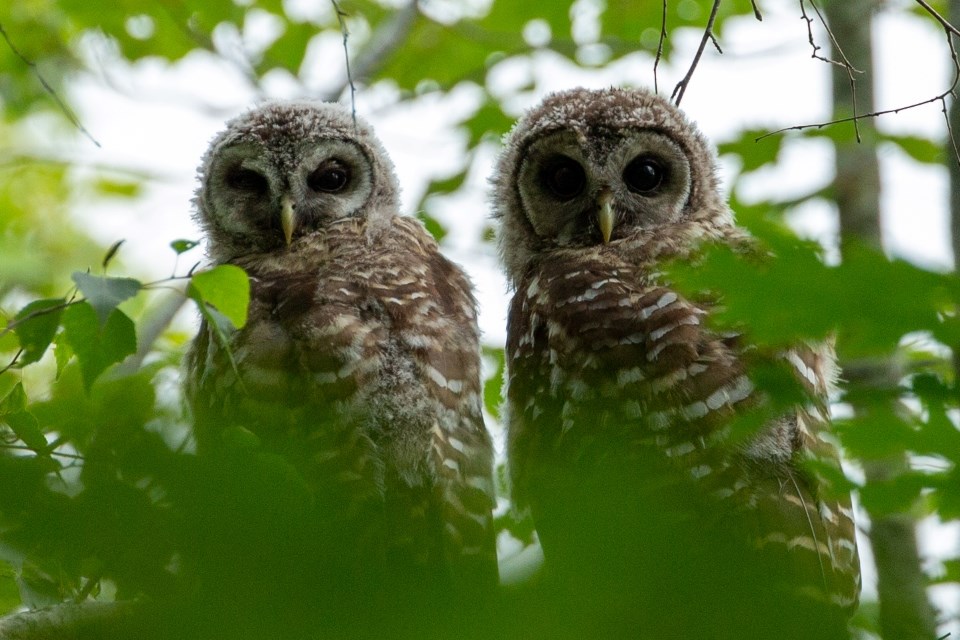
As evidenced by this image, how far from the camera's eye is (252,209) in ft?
14.6

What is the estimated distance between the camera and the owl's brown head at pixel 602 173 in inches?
167

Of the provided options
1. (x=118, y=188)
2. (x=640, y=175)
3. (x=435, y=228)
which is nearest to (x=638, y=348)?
(x=640, y=175)

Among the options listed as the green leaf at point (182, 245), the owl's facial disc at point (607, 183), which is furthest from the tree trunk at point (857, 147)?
the green leaf at point (182, 245)

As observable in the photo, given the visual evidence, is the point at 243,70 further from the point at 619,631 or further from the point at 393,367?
the point at 619,631

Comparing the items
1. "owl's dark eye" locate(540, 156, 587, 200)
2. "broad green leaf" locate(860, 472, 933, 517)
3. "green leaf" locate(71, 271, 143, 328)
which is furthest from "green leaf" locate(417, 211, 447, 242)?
"broad green leaf" locate(860, 472, 933, 517)

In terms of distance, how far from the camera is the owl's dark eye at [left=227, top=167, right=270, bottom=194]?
175 inches

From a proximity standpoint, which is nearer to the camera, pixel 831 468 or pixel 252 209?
pixel 831 468

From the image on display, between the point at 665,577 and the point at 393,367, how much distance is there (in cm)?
266

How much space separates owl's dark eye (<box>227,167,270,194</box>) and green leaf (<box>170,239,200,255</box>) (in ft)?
6.97

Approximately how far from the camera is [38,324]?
232 centimetres

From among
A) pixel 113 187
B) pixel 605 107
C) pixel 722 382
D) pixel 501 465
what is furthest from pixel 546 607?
pixel 113 187

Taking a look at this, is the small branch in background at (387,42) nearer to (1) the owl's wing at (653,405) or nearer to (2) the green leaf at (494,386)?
(2) the green leaf at (494,386)

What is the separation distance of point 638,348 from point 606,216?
31.9 inches

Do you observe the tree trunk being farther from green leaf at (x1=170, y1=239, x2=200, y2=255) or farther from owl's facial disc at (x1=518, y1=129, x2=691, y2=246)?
green leaf at (x1=170, y1=239, x2=200, y2=255)
